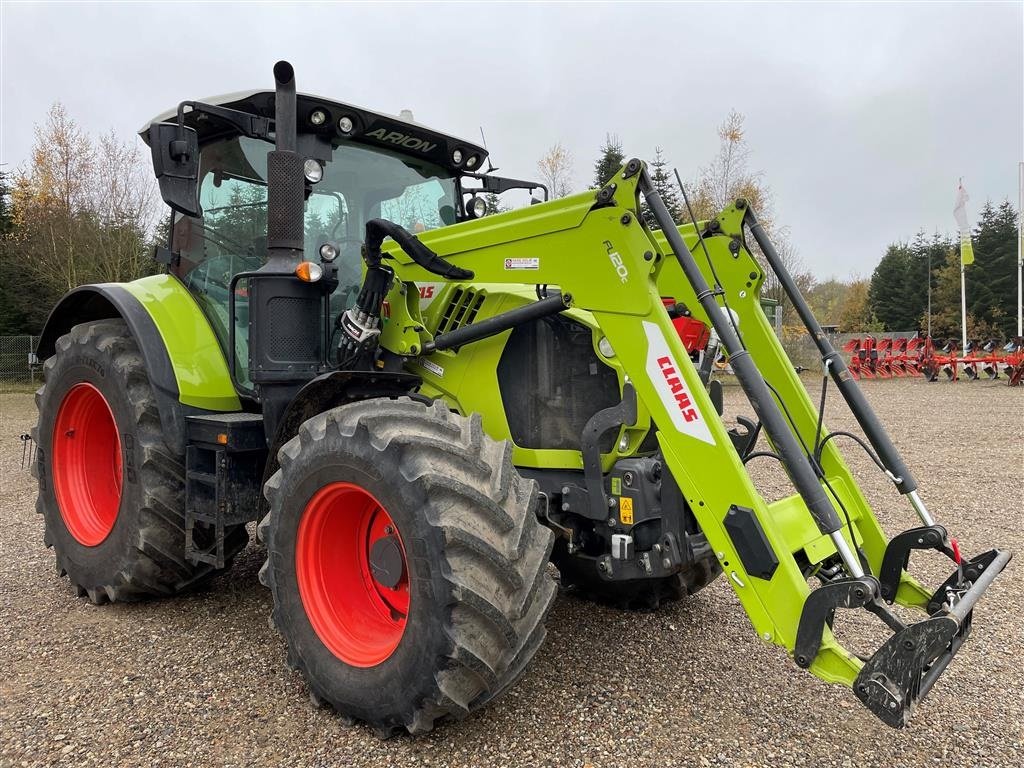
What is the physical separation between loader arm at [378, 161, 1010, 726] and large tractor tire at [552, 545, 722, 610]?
0.91m

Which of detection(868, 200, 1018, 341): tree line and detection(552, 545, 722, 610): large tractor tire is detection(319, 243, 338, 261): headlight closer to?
detection(552, 545, 722, 610): large tractor tire

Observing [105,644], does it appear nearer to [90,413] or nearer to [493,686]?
[90,413]

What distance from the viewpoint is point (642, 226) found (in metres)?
2.76

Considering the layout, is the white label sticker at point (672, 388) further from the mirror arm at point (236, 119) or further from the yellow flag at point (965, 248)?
the yellow flag at point (965, 248)

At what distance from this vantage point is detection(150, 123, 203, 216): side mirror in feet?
10.6

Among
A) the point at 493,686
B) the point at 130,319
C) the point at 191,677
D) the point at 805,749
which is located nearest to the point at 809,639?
the point at 805,749

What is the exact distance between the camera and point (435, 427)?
2686 millimetres

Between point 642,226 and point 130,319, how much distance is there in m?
2.75

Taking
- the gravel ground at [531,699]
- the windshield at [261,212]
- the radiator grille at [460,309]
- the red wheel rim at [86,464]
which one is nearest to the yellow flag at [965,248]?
the gravel ground at [531,699]

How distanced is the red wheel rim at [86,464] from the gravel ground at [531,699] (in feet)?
1.60

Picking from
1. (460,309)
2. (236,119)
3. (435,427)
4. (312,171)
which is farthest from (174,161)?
(435,427)

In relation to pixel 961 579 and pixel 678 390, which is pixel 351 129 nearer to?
pixel 678 390

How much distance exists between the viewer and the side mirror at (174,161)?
3225 mm

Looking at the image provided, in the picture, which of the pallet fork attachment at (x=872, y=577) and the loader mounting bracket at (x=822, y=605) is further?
the loader mounting bracket at (x=822, y=605)
